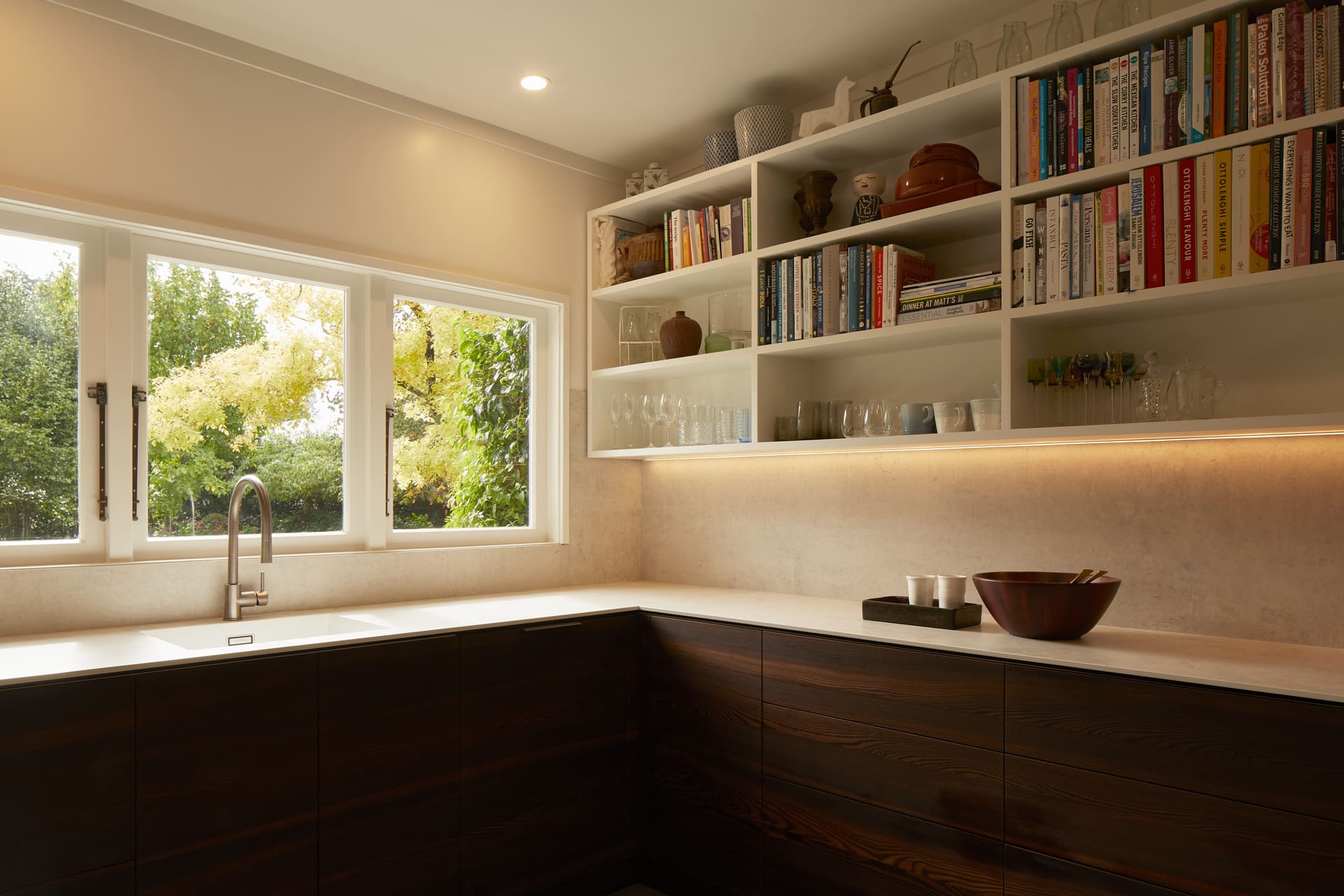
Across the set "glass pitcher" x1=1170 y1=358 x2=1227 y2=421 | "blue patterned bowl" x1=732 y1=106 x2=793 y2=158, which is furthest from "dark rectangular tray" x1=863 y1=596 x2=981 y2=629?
"blue patterned bowl" x1=732 y1=106 x2=793 y2=158

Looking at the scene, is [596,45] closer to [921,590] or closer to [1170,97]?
[1170,97]

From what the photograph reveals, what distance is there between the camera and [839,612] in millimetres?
2639

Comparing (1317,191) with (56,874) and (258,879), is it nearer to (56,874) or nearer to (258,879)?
(258,879)

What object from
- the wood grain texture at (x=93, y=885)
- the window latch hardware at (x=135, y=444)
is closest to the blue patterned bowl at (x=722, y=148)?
the window latch hardware at (x=135, y=444)

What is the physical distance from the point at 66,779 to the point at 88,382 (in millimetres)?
1125

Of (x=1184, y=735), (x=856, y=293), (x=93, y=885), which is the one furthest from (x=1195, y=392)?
(x=93, y=885)

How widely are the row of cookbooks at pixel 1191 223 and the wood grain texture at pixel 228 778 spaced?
80.9 inches

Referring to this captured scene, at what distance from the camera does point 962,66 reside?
8.28ft

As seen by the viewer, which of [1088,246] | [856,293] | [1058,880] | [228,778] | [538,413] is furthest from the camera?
[538,413]

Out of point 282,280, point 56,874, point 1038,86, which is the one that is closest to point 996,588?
point 1038,86

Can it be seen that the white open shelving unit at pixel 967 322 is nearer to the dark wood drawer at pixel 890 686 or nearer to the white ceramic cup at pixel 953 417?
the white ceramic cup at pixel 953 417

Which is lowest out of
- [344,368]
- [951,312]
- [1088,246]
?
[344,368]

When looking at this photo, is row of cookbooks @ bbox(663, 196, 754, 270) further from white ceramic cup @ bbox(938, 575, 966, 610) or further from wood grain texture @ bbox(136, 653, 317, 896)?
wood grain texture @ bbox(136, 653, 317, 896)

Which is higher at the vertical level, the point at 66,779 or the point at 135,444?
the point at 135,444
